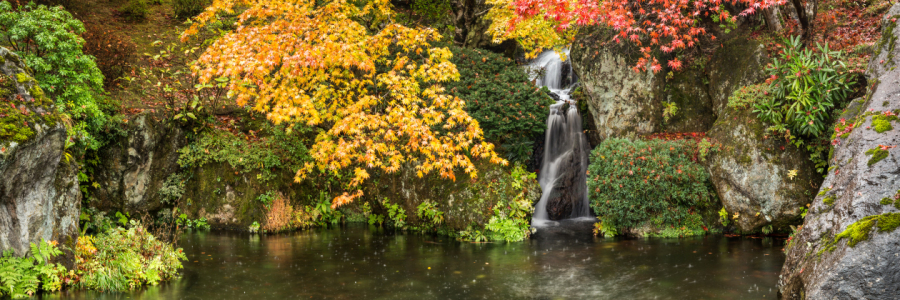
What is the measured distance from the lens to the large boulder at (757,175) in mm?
11445

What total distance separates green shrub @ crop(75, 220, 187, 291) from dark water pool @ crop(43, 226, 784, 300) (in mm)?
277

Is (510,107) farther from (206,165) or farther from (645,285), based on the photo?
(206,165)

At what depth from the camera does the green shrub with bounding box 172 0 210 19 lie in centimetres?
2192

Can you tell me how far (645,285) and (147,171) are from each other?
12.2 meters

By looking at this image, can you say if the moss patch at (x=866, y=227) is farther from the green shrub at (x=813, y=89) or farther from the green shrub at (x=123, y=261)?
the green shrub at (x=123, y=261)

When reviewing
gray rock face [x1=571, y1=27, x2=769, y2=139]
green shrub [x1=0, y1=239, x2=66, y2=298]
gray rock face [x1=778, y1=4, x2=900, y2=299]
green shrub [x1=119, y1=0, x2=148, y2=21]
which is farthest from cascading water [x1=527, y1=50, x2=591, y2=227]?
green shrub [x1=119, y1=0, x2=148, y2=21]

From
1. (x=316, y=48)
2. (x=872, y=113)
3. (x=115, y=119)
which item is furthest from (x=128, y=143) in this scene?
(x=872, y=113)

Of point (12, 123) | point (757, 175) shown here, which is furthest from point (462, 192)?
point (12, 123)

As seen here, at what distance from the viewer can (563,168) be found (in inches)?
607

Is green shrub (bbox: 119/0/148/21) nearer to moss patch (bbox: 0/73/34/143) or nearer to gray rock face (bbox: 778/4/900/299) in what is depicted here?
moss patch (bbox: 0/73/34/143)

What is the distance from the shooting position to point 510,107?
46.5 ft

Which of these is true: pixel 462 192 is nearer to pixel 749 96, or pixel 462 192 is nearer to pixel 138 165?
pixel 749 96

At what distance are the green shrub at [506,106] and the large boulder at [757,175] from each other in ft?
14.1

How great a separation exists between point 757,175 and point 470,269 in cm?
651
